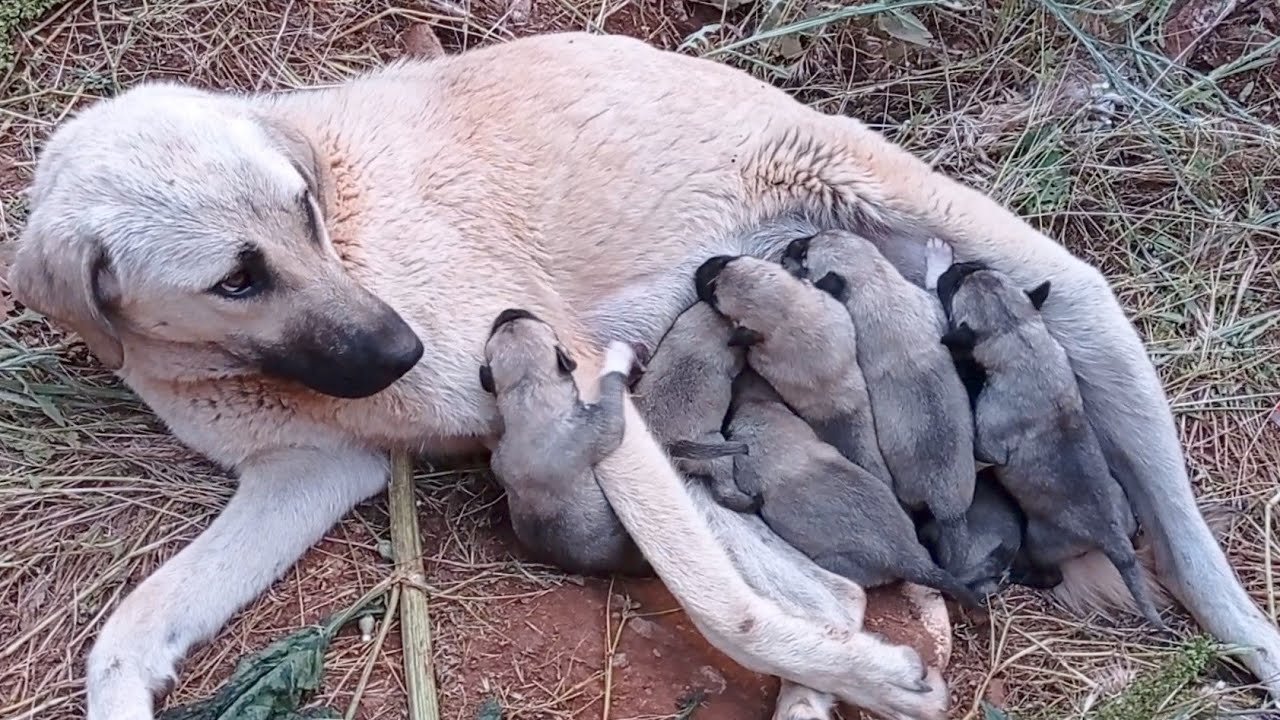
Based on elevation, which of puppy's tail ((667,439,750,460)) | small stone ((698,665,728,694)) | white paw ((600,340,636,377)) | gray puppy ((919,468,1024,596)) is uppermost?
white paw ((600,340,636,377))

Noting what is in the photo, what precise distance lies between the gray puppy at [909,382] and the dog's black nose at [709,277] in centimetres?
22

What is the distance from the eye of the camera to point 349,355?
9.45 feet

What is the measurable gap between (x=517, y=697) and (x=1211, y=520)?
2.10 metres

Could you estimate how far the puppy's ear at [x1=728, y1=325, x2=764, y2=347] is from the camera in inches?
133

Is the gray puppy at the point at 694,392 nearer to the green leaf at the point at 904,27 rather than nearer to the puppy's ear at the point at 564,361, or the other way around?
the puppy's ear at the point at 564,361

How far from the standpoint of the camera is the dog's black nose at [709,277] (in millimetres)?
3453

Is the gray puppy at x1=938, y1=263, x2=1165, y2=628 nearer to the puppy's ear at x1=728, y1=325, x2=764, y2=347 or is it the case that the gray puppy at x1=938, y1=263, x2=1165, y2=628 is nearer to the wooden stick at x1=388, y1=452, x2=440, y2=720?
the puppy's ear at x1=728, y1=325, x2=764, y2=347

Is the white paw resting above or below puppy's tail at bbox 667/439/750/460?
above

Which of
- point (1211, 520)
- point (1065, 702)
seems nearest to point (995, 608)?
point (1065, 702)

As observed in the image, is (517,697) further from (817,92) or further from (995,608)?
(817,92)

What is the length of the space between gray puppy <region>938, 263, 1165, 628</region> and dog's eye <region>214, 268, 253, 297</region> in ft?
6.14

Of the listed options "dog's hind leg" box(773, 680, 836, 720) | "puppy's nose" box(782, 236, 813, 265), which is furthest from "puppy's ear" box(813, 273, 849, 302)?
"dog's hind leg" box(773, 680, 836, 720)

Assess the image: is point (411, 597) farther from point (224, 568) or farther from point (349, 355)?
point (349, 355)

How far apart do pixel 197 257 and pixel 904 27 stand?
2.76 meters
